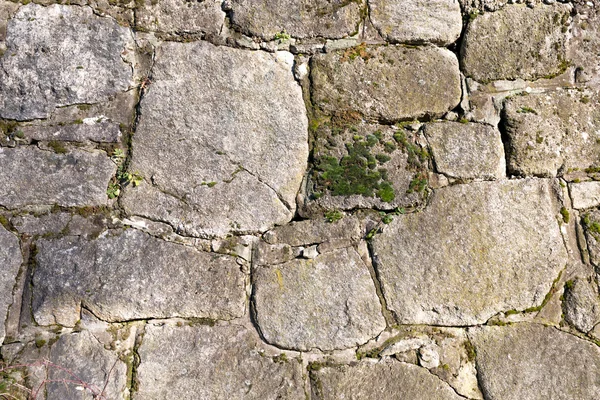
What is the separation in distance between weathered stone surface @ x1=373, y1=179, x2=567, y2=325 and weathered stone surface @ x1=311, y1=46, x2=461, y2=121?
14.0 inches

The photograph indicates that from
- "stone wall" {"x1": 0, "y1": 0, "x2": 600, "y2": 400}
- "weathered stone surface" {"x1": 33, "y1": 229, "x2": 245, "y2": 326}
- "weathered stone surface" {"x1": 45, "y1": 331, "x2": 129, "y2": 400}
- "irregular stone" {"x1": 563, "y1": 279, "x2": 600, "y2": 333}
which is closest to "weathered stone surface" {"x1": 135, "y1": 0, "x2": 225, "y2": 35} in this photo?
"stone wall" {"x1": 0, "y1": 0, "x2": 600, "y2": 400}

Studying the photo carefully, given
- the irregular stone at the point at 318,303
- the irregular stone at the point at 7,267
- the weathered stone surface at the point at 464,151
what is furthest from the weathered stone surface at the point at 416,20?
the irregular stone at the point at 7,267

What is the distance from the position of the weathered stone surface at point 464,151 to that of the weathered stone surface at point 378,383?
758 mm

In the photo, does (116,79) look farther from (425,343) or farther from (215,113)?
(425,343)

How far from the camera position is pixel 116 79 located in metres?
1.90

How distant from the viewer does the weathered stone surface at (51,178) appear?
1.80 meters

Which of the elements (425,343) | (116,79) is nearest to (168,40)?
(116,79)

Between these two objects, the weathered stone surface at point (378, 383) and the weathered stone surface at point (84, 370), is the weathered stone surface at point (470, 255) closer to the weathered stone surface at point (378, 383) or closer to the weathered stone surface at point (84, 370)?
the weathered stone surface at point (378, 383)

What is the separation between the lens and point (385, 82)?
6.57ft

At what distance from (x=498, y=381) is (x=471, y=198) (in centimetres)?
68

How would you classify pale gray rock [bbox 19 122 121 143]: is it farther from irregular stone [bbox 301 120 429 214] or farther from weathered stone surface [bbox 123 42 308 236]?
irregular stone [bbox 301 120 429 214]

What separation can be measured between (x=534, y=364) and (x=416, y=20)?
1.39 m

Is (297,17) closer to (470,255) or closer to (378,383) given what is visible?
(470,255)

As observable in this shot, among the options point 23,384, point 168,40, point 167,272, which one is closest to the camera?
point 23,384
